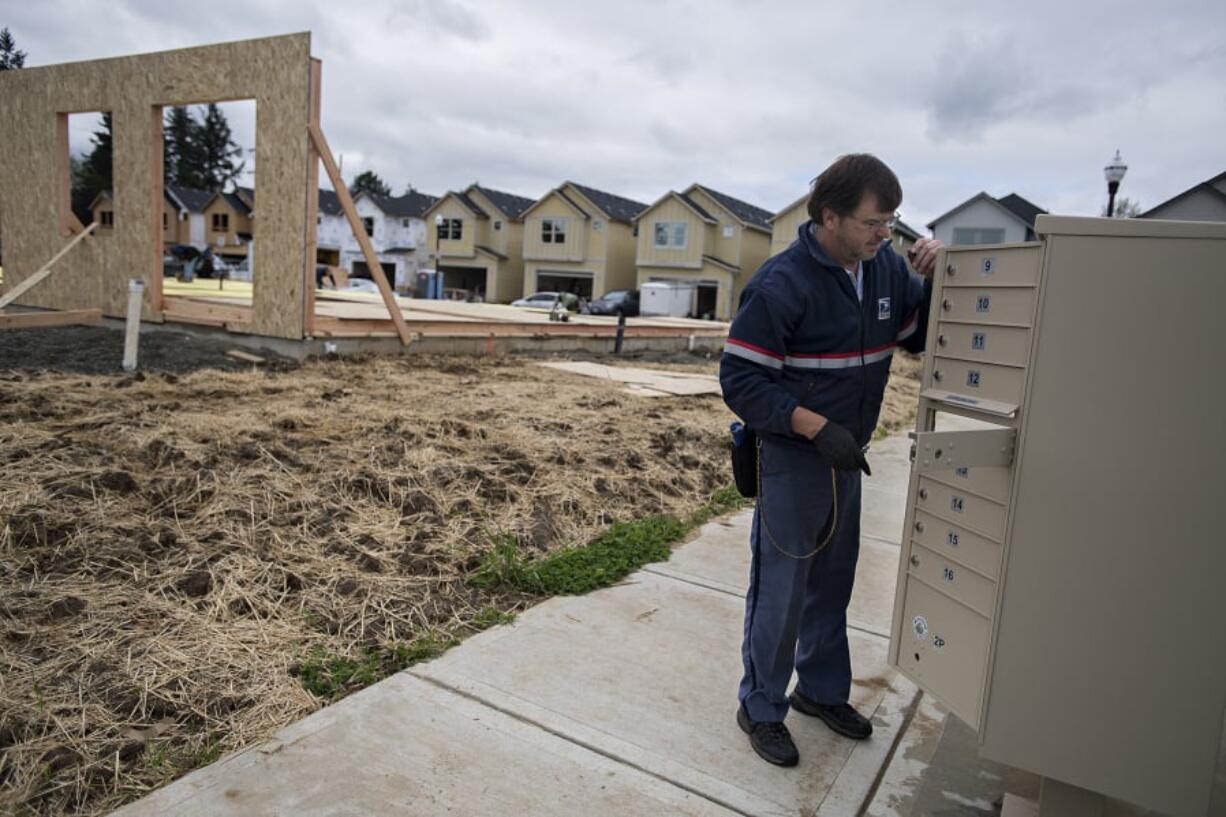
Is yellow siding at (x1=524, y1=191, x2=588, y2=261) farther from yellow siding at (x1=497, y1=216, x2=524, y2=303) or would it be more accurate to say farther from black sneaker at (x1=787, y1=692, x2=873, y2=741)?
black sneaker at (x1=787, y1=692, x2=873, y2=741)

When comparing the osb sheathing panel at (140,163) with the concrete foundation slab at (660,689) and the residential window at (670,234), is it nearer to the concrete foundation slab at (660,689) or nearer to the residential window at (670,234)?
the concrete foundation slab at (660,689)

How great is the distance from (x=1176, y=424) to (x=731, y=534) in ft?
10.2

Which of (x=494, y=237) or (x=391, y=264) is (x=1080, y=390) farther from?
(x=391, y=264)

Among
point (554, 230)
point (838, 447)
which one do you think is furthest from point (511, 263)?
point (838, 447)

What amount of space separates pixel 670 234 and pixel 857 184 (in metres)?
37.8

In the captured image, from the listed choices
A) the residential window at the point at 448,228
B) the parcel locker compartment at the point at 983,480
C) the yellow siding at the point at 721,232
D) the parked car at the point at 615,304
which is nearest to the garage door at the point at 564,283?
the residential window at the point at 448,228

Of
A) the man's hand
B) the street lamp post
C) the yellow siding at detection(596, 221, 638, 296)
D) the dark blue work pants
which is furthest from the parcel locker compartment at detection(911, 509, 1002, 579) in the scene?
the yellow siding at detection(596, 221, 638, 296)

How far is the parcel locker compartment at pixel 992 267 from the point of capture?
1770 mm

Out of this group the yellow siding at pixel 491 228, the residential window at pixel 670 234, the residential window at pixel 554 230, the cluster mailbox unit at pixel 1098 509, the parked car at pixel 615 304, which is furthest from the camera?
the yellow siding at pixel 491 228

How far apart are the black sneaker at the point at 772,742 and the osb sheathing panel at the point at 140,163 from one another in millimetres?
7721

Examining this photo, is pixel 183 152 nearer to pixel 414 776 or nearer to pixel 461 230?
pixel 461 230

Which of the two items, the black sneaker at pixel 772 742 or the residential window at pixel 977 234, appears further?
the residential window at pixel 977 234

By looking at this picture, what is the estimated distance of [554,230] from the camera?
137ft

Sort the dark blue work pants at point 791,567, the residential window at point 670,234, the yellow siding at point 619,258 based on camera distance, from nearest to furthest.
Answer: the dark blue work pants at point 791,567
the residential window at point 670,234
the yellow siding at point 619,258
